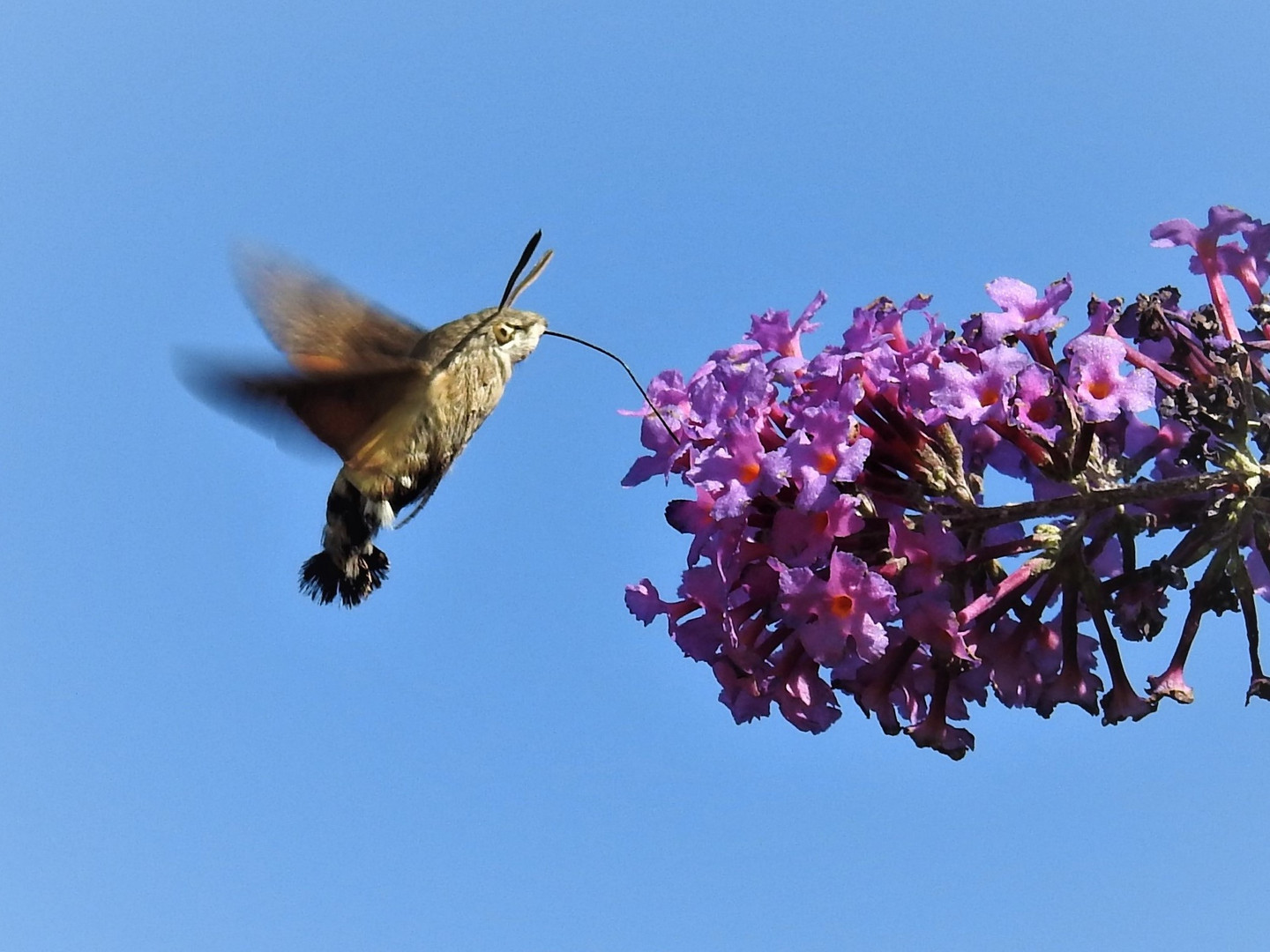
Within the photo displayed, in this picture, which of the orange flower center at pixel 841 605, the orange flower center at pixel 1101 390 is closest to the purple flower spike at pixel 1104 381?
the orange flower center at pixel 1101 390

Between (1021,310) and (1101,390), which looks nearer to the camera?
(1101,390)

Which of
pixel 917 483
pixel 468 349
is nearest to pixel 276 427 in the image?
pixel 468 349

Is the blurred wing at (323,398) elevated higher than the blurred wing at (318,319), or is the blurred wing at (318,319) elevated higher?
the blurred wing at (318,319)

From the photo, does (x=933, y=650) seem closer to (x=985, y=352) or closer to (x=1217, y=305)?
(x=985, y=352)

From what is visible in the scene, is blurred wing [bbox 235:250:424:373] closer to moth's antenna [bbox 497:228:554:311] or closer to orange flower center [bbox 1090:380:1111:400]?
moth's antenna [bbox 497:228:554:311]

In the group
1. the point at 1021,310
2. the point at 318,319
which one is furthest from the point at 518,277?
the point at 1021,310

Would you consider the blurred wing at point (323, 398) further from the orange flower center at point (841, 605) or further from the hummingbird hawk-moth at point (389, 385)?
the orange flower center at point (841, 605)

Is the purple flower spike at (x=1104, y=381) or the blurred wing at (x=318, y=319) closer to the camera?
the purple flower spike at (x=1104, y=381)

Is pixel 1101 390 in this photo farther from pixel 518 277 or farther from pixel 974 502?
pixel 518 277

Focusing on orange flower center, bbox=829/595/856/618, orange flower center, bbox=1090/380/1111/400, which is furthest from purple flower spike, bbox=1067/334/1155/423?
orange flower center, bbox=829/595/856/618
